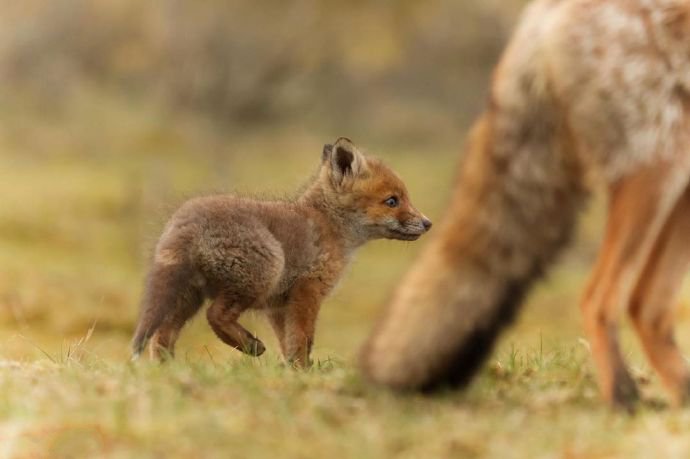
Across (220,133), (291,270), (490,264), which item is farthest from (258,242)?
(220,133)

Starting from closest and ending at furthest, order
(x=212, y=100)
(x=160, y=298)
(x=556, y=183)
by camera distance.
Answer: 1. (x=556, y=183)
2. (x=160, y=298)
3. (x=212, y=100)

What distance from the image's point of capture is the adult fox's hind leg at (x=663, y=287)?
19.6ft

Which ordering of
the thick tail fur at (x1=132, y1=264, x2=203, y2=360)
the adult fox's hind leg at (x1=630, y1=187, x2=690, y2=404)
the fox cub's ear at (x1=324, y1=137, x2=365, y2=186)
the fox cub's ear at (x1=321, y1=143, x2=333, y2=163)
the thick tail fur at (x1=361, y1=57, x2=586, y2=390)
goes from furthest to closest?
the fox cub's ear at (x1=321, y1=143, x2=333, y2=163) → the fox cub's ear at (x1=324, y1=137, x2=365, y2=186) → the thick tail fur at (x1=132, y1=264, x2=203, y2=360) → the adult fox's hind leg at (x1=630, y1=187, x2=690, y2=404) → the thick tail fur at (x1=361, y1=57, x2=586, y2=390)

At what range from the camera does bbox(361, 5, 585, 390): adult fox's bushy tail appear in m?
5.61

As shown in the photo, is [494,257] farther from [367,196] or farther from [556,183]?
[367,196]

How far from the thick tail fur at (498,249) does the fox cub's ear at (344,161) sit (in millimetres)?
3039

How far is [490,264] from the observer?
5645 mm

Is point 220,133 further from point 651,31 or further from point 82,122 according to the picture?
point 651,31

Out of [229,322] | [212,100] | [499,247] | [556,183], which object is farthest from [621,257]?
[212,100]

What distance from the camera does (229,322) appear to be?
7.30m

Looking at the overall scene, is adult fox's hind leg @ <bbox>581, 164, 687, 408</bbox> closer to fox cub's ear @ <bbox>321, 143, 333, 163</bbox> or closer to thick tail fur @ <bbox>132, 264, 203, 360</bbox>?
thick tail fur @ <bbox>132, 264, 203, 360</bbox>

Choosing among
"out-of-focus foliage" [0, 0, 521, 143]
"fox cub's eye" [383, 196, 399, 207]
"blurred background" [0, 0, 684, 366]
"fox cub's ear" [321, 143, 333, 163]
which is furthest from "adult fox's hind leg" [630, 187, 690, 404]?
"out-of-focus foliage" [0, 0, 521, 143]

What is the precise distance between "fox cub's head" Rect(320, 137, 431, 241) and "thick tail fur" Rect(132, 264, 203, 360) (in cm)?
191

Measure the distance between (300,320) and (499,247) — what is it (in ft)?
8.30
